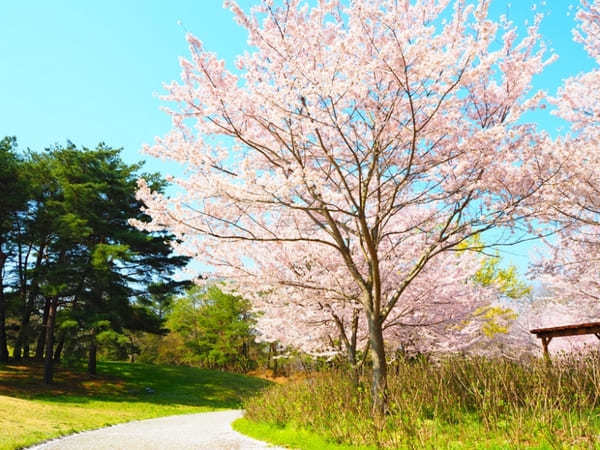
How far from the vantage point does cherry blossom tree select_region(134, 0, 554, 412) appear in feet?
20.5

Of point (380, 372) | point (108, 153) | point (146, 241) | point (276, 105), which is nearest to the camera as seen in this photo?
point (276, 105)

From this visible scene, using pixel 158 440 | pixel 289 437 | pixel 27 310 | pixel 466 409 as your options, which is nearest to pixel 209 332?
pixel 27 310

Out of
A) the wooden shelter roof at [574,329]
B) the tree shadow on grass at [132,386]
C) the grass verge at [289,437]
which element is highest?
the wooden shelter roof at [574,329]

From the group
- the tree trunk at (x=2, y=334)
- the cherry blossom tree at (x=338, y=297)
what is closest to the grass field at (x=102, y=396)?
the tree trunk at (x=2, y=334)

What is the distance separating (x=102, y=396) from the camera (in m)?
20.4

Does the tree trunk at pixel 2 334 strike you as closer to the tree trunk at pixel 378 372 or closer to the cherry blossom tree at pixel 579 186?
the tree trunk at pixel 378 372

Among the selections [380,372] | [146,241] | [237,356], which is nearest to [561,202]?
[380,372]

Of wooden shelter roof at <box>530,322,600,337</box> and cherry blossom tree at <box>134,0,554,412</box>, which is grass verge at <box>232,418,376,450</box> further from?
wooden shelter roof at <box>530,322,600,337</box>

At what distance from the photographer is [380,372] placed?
23.6 ft

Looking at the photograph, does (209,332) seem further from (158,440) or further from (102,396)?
(158,440)

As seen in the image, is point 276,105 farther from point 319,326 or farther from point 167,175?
point 319,326

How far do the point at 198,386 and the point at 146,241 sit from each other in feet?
29.7

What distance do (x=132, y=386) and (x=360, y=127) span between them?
21088 mm

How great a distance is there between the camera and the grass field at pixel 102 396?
1191cm
